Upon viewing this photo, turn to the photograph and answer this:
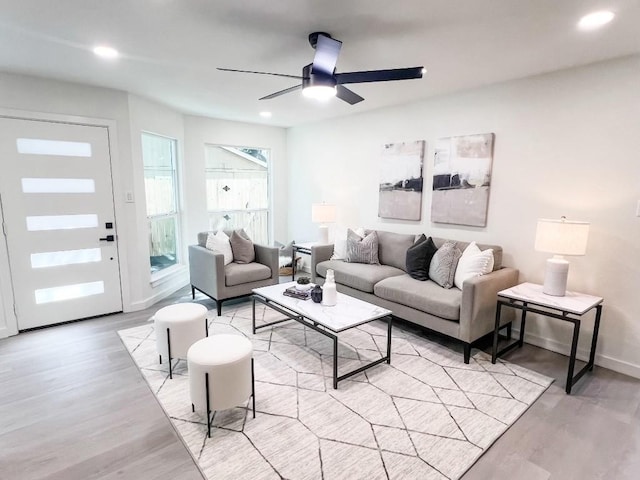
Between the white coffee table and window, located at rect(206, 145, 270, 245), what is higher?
window, located at rect(206, 145, 270, 245)

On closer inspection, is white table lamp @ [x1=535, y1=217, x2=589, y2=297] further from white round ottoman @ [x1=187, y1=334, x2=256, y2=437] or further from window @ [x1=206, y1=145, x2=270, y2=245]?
window @ [x1=206, y1=145, x2=270, y2=245]

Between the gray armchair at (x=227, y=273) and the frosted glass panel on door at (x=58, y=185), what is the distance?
128 cm

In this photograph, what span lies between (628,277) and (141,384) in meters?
3.88

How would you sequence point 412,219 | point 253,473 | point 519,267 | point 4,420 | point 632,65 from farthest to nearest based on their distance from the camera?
point 412,219, point 519,267, point 632,65, point 4,420, point 253,473

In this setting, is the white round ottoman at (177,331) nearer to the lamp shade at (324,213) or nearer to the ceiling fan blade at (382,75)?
the ceiling fan blade at (382,75)

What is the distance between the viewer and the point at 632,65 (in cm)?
256

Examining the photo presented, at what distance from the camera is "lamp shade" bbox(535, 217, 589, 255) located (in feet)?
8.45

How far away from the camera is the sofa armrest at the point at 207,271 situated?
3.76 meters

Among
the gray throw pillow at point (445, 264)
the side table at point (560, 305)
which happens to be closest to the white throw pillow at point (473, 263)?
the gray throw pillow at point (445, 264)

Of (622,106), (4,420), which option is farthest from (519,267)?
(4,420)

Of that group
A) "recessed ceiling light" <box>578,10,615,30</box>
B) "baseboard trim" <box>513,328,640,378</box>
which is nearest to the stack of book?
"baseboard trim" <box>513,328,640,378</box>

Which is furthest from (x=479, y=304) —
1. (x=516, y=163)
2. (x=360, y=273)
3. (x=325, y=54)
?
(x=325, y=54)

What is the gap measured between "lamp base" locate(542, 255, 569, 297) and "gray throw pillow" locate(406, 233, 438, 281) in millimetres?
1089

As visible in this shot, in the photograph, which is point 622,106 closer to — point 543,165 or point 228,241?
point 543,165
